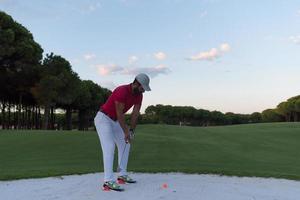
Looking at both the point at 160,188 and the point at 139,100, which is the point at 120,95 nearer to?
the point at 139,100

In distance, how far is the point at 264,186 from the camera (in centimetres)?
881

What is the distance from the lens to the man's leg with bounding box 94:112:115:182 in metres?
7.66

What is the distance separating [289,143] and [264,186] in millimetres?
15396

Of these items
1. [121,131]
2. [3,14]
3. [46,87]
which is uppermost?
[3,14]

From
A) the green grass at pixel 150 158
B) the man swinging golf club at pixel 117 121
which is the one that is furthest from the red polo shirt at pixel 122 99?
the green grass at pixel 150 158

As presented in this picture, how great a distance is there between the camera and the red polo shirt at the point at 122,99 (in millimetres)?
7621

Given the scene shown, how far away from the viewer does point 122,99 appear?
7.59m

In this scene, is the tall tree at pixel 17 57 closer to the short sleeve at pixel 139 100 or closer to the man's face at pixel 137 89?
the short sleeve at pixel 139 100

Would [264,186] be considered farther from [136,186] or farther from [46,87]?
[46,87]

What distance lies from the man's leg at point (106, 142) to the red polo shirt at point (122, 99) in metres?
0.15

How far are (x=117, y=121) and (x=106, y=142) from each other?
1.62 feet

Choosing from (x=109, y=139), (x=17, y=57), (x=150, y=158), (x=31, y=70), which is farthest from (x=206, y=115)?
(x=109, y=139)

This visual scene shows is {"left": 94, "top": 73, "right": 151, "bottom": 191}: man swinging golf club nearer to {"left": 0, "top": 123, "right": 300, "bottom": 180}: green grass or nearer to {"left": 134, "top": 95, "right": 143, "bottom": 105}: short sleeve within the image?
{"left": 134, "top": 95, "right": 143, "bottom": 105}: short sleeve

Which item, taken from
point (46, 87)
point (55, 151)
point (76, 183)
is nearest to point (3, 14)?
point (46, 87)
